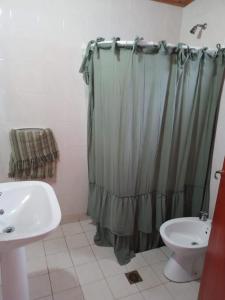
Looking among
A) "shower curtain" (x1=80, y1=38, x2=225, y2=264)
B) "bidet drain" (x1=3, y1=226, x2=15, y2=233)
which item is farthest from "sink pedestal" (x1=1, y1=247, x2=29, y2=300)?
"shower curtain" (x1=80, y1=38, x2=225, y2=264)

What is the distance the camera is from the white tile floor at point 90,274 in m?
1.62

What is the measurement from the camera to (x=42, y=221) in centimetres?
115

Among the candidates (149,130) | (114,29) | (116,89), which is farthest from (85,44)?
(149,130)

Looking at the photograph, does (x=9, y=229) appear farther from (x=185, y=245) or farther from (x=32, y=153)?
(x=185, y=245)

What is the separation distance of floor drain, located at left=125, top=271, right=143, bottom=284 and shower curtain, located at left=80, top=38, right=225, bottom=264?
128 millimetres

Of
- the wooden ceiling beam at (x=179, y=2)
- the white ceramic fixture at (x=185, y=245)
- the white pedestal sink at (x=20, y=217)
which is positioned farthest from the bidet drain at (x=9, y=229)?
the wooden ceiling beam at (x=179, y=2)

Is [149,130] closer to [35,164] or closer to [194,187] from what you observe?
[194,187]

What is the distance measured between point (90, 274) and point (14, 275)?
0.75m

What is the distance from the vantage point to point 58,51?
190 centimetres

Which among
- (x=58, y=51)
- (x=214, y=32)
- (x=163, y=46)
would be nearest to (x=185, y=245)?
(x=163, y=46)

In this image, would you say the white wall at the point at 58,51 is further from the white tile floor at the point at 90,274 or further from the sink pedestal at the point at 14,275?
the sink pedestal at the point at 14,275

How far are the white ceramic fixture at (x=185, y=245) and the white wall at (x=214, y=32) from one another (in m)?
0.26

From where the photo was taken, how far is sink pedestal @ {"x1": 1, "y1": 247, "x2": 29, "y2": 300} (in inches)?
45.8

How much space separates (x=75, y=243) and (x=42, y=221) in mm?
1097
